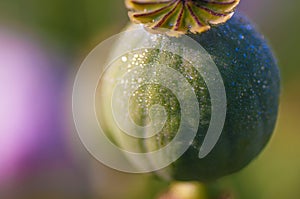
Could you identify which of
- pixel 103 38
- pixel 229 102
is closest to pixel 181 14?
pixel 229 102

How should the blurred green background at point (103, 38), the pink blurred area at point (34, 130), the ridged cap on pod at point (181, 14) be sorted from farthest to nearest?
the pink blurred area at point (34, 130) < the blurred green background at point (103, 38) < the ridged cap on pod at point (181, 14)

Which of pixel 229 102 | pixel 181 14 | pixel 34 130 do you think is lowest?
pixel 229 102

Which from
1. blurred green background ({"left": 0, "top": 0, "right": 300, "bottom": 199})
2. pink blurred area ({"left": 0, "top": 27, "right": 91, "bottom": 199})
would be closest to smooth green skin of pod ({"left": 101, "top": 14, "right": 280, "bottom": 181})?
blurred green background ({"left": 0, "top": 0, "right": 300, "bottom": 199})

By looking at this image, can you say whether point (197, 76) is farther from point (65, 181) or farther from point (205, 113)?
point (65, 181)

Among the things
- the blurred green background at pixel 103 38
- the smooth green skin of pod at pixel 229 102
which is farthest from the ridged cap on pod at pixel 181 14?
the blurred green background at pixel 103 38

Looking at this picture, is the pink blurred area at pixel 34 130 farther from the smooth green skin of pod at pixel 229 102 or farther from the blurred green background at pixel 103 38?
the smooth green skin of pod at pixel 229 102

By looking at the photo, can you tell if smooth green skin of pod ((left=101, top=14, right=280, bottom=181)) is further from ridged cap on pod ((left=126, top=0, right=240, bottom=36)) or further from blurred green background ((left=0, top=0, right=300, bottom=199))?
blurred green background ((left=0, top=0, right=300, bottom=199))

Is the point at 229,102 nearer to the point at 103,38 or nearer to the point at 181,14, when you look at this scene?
the point at 181,14
